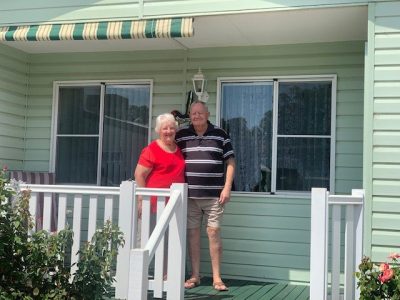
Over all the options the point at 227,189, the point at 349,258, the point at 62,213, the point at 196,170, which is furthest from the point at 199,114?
the point at 349,258

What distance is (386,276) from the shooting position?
3445 mm

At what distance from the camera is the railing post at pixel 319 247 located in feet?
11.4

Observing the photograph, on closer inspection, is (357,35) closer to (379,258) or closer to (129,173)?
(379,258)

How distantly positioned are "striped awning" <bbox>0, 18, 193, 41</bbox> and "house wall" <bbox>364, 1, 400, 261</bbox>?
164 cm

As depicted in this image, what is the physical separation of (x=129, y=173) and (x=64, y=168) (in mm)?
874

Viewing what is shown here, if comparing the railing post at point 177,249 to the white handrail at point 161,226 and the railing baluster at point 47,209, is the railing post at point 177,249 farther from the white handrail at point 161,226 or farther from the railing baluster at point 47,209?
the railing baluster at point 47,209

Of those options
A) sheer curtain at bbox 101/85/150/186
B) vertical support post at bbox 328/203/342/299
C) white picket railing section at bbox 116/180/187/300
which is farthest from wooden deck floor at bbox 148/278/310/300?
sheer curtain at bbox 101/85/150/186

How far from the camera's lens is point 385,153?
14.1ft

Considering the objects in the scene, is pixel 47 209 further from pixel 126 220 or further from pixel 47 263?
pixel 47 263

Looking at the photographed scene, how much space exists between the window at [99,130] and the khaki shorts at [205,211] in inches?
58.9

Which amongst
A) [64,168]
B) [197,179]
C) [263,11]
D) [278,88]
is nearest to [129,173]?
[64,168]

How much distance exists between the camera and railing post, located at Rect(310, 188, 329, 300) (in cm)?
347

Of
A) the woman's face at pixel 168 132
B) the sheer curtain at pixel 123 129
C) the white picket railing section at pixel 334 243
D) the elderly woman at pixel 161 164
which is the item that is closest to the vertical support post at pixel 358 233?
the white picket railing section at pixel 334 243

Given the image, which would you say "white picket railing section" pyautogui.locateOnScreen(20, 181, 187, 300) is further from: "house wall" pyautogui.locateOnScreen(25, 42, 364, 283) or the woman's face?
"house wall" pyautogui.locateOnScreen(25, 42, 364, 283)
